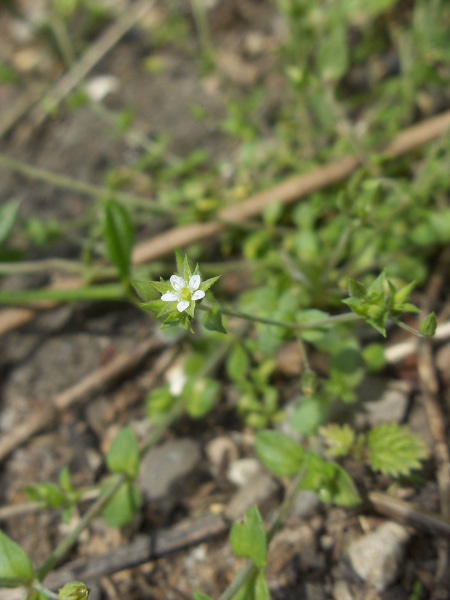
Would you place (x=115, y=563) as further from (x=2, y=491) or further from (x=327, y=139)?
(x=327, y=139)

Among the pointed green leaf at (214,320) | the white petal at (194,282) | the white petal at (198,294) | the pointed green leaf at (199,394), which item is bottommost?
the pointed green leaf at (199,394)

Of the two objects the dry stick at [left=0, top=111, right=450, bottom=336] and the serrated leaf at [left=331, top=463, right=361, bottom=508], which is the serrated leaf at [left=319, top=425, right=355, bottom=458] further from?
the dry stick at [left=0, top=111, right=450, bottom=336]

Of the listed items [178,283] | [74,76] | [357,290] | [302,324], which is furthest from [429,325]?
[74,76]

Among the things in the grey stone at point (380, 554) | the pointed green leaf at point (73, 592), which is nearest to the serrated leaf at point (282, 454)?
the grey stone at point (380, 554)

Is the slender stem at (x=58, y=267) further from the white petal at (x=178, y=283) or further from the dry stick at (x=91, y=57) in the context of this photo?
the dry stick at (x=91, y=57)

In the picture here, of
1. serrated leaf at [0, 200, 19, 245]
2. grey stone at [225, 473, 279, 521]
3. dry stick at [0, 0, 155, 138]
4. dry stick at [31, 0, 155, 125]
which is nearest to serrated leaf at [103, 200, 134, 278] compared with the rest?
serrated leaf at [0, 200, 19, 245]

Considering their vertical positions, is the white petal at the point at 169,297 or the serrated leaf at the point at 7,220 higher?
the serrated leaf at the point at 7,220

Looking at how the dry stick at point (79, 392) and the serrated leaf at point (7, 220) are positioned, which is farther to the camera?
the dry stick at point (79, 392)

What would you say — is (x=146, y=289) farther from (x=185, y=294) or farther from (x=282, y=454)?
(x=282, y=454)
